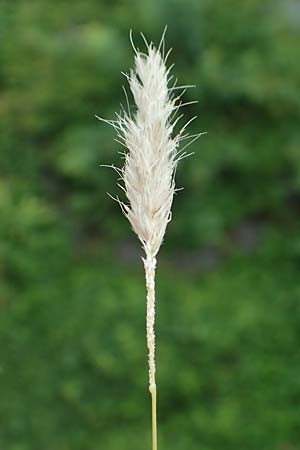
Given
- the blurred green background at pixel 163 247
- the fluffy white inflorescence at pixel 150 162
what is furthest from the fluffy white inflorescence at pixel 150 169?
the blurred green background at pixel 163 247

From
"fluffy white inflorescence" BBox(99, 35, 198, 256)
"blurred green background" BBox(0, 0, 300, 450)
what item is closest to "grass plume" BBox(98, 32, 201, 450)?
"fluffy white inflorescence" BBox(99, 35, 198, 256)

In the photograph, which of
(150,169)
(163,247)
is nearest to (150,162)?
(150,169)

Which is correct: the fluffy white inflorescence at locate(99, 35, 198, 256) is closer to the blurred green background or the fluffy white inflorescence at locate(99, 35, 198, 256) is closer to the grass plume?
the grass plume

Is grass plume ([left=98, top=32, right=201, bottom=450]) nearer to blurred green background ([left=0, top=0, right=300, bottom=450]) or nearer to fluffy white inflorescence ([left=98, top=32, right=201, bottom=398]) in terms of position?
fluffy white inflorescence ([left=98, top=32, right=201, bottom=398])

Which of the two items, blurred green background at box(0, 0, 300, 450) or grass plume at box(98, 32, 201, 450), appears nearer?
grass plume at box(98, 32, 201, 450)

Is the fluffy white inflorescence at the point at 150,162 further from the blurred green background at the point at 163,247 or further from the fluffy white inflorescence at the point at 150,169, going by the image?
the blurred green background at the point at 163,247

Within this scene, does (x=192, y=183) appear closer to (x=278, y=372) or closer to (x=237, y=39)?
(x=237, y=39)

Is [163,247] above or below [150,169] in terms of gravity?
above

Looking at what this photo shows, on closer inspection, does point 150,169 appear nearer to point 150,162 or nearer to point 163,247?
point 150,162

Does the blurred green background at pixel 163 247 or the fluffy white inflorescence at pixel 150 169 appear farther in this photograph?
the blurred green background at pixel 163 247
